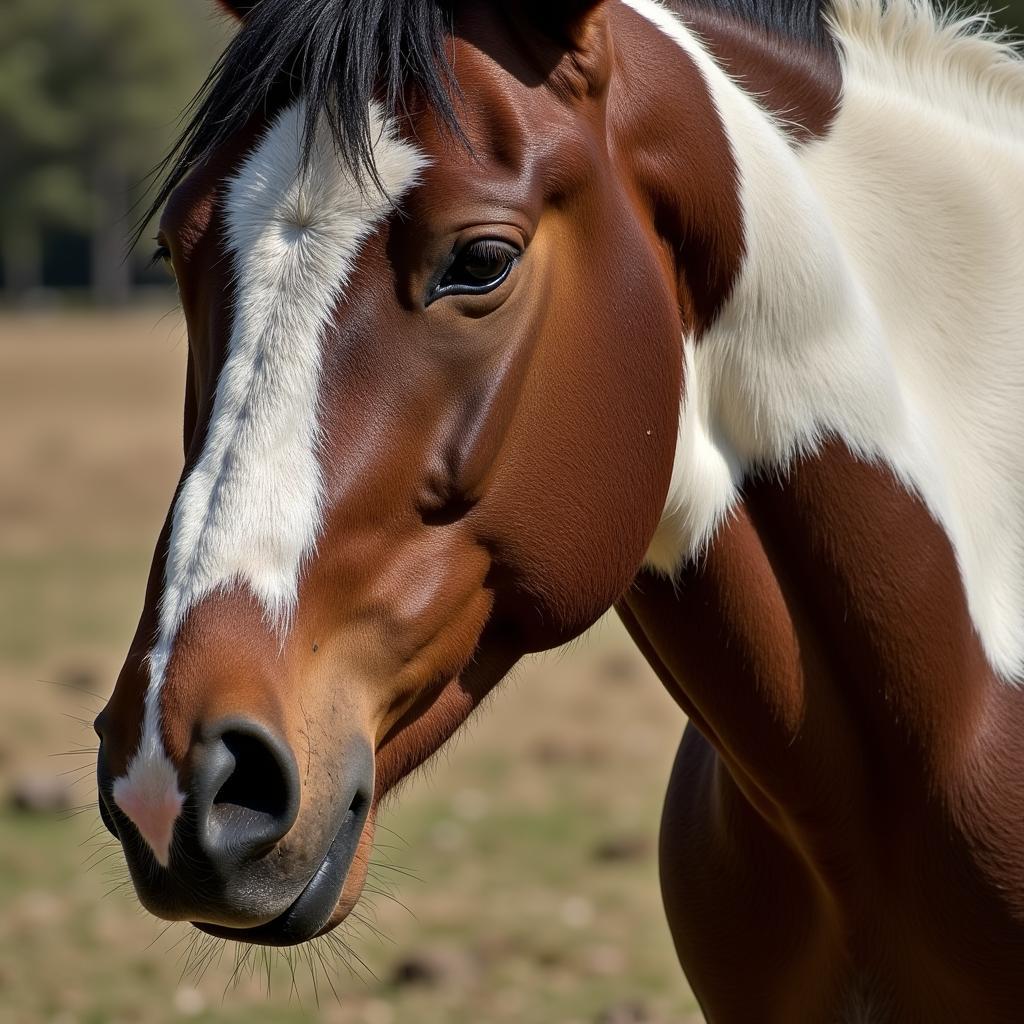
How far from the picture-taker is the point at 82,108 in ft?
120

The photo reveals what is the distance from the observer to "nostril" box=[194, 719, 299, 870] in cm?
147

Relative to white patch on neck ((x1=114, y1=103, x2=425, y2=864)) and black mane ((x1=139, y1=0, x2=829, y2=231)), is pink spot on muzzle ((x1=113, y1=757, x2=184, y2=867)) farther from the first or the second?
black mane ((x1=139, y1=0, x2=829, y2=231))

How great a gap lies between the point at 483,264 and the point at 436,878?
171 inches

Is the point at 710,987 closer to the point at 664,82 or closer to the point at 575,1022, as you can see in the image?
the point at 664,82

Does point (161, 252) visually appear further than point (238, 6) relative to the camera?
No

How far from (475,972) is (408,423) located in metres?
3.50

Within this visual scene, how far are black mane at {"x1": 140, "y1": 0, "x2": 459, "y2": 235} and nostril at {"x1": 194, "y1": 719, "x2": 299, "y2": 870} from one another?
0.67 m

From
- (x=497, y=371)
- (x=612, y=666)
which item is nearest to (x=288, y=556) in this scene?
(x=497, y=371)

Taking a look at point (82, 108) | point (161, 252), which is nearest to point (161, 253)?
point (161, 252)

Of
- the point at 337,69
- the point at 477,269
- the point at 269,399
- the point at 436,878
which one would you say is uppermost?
the point at 337,69

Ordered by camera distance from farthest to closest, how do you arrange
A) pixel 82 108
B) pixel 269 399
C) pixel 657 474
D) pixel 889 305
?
pixel 82 108, pixel 889 305, pixel 657 474, pixel 269 399

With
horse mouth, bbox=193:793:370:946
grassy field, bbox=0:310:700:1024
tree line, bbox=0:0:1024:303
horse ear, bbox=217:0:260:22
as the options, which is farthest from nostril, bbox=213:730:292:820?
tree line, bbox=0:0:1024:303

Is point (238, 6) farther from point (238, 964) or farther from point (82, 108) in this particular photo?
point (82, 108)

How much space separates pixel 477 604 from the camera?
5.85ft
